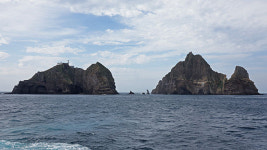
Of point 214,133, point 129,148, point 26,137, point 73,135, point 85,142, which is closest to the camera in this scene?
point 129,148

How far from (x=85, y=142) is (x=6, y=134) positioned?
34.2 feet

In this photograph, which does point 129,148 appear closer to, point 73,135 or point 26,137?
point 73,135

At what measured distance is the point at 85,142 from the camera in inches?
785

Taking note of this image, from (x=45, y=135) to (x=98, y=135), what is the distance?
599 cm

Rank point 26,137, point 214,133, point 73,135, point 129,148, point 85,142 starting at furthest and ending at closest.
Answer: point 214,133, point 73,135, point 26,137, point 85,142, point 129,148

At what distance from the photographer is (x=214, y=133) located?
2447cm

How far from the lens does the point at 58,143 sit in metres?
19.1

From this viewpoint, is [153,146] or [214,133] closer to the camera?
[153,146]

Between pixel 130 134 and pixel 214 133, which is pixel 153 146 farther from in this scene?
pixel 214 133

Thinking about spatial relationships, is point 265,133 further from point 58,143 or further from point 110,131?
point 58,143

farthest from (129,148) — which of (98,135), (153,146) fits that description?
(98,135)

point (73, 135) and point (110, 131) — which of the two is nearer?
point (73, 135)

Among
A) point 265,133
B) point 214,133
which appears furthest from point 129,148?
point 265,133

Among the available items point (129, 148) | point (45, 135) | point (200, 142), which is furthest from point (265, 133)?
point (45, 135)
